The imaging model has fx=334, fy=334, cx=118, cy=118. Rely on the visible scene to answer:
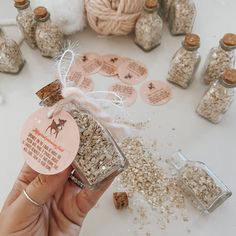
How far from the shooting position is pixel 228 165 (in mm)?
746

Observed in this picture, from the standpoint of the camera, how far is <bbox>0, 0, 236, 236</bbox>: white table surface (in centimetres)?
68

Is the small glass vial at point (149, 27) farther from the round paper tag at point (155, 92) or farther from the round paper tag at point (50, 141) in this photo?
the round paper tag at point (50, 141)

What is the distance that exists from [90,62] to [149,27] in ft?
0.60

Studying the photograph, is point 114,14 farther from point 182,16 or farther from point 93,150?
point 93,150

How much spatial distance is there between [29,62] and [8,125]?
20 centimetres

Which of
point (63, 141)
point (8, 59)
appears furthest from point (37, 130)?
point (8, 59)

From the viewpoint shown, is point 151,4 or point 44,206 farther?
point 151,4

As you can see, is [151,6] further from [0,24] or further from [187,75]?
[0,24]

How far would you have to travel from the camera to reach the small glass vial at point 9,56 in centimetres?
84

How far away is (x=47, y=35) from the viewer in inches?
33.4

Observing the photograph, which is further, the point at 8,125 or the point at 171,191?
the point at 8,125

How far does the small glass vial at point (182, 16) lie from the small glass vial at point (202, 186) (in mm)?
409

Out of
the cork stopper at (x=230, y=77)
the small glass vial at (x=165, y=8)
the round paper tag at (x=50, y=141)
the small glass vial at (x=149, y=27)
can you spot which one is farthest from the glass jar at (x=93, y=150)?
the small glass vial at (x=165, y=8)

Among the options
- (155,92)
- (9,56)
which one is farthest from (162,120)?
(9,56)
